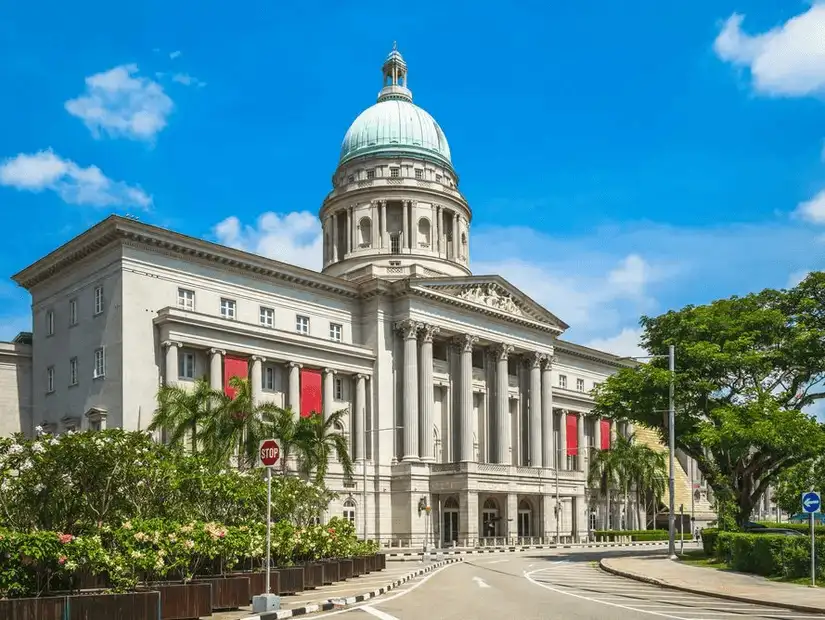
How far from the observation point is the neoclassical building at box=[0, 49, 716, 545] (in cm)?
5850

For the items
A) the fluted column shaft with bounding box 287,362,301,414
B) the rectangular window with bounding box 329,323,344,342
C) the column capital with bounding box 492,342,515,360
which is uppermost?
the rectangular window with bounding box 329,323,344,342

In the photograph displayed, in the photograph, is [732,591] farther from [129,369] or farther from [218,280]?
[218,280]

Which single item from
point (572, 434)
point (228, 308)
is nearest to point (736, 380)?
point (228, 308)

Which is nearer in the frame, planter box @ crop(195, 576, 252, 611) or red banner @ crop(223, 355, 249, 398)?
planter box @ crop(195, 576, 252, 611)

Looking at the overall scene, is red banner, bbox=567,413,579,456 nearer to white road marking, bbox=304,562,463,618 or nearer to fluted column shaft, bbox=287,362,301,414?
fluted column shaft, bbox=287,362,301,414

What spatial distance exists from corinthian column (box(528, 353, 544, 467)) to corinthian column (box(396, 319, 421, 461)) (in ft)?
45.5

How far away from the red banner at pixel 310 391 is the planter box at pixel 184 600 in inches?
1712

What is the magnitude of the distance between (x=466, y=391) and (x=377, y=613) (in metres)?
53.6

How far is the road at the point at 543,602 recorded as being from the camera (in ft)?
70.3

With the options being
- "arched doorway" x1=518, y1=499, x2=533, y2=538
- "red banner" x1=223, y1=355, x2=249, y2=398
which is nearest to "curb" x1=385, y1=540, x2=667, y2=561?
"arched doorway" x1=518, y1=499, x2=533, y2=538

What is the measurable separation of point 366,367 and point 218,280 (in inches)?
532

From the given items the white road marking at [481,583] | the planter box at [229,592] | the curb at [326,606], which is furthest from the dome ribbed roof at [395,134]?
the planter box at [229,592]

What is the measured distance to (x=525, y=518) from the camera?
7975cm

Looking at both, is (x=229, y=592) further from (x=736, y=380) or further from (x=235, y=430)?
(x=736, y=380)
